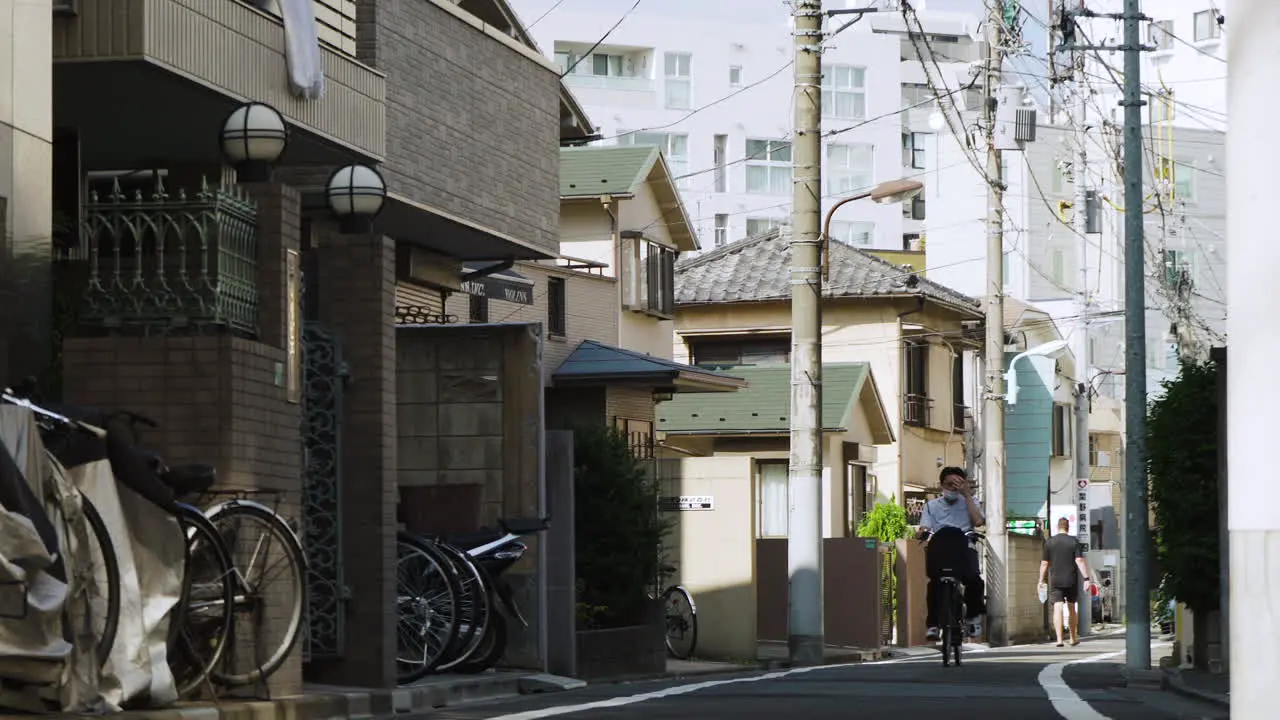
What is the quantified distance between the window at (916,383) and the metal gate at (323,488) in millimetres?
34779

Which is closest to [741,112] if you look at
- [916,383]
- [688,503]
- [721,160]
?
[721,160]

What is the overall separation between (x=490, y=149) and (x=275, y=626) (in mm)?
9892

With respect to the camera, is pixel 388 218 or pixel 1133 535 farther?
pixel 1133 535

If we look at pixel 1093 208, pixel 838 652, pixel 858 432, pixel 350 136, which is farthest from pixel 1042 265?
pixel 350 136

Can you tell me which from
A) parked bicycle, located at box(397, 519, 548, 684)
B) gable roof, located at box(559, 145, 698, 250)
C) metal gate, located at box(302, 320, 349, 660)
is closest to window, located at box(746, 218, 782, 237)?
gable roof, located at box(559, 145, 698, 250)

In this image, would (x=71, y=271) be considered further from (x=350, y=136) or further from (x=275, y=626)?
(x=350, y=136)

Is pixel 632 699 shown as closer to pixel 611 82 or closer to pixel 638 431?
pixel 638 431

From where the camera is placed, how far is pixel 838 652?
28.5 m

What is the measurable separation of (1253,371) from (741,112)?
246 ft

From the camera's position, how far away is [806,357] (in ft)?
77.4

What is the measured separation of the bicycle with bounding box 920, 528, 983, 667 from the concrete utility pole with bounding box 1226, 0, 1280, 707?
539 inches

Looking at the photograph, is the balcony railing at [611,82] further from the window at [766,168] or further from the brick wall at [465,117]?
the brick wall at [465,117]

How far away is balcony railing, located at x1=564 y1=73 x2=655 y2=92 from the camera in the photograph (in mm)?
76375

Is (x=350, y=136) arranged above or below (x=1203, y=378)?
above
